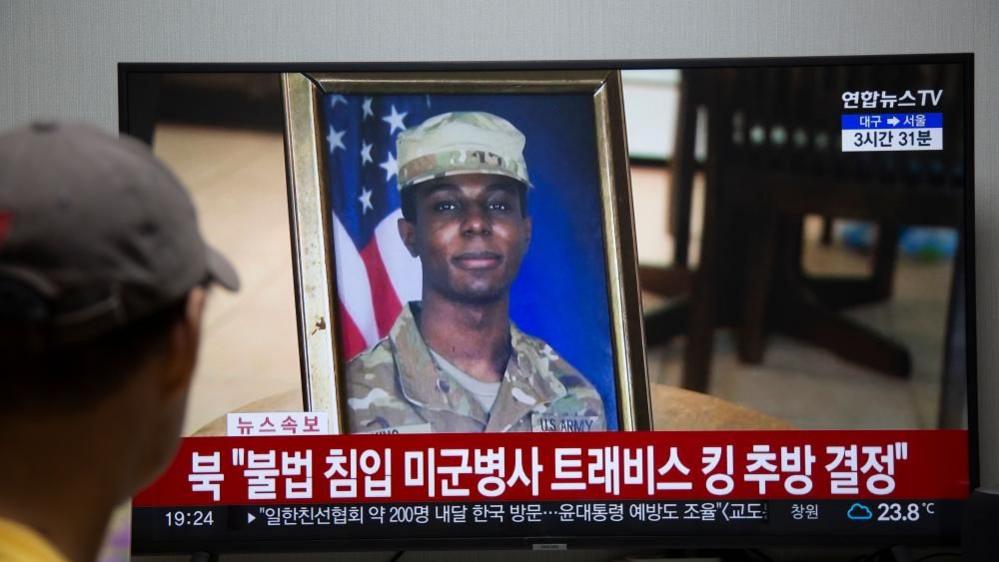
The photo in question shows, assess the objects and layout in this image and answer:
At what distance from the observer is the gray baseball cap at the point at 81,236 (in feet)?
2.12

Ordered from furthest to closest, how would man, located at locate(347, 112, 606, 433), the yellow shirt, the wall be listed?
the wall < man, located at locate(347, 112, 606, 433) < the yellow shirt

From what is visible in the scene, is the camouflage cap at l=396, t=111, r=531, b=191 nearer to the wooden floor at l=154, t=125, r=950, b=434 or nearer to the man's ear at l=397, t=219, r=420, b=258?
the man's ear at l=397, t=219, r=420, b=258

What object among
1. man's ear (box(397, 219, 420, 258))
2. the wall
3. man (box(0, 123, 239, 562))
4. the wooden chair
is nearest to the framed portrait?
man's ear (box(397, 219, 420, 258))

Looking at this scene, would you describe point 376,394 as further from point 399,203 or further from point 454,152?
point 454,152

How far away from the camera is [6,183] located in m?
0.65

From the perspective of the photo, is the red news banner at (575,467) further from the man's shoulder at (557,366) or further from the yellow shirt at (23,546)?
the yellow shirt at (23,546)

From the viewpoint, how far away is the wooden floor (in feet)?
8.17

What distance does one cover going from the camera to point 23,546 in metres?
0.63

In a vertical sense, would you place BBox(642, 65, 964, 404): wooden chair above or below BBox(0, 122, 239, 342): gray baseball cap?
above

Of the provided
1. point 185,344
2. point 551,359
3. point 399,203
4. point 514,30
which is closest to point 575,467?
point 551,359

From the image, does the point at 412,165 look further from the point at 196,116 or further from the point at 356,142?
the point at 196,116

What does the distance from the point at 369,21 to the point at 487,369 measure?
0.83 metres

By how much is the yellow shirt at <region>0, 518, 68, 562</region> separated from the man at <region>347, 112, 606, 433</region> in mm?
1848

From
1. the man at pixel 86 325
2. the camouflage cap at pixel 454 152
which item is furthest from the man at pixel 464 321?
the man at pixel 86 325
